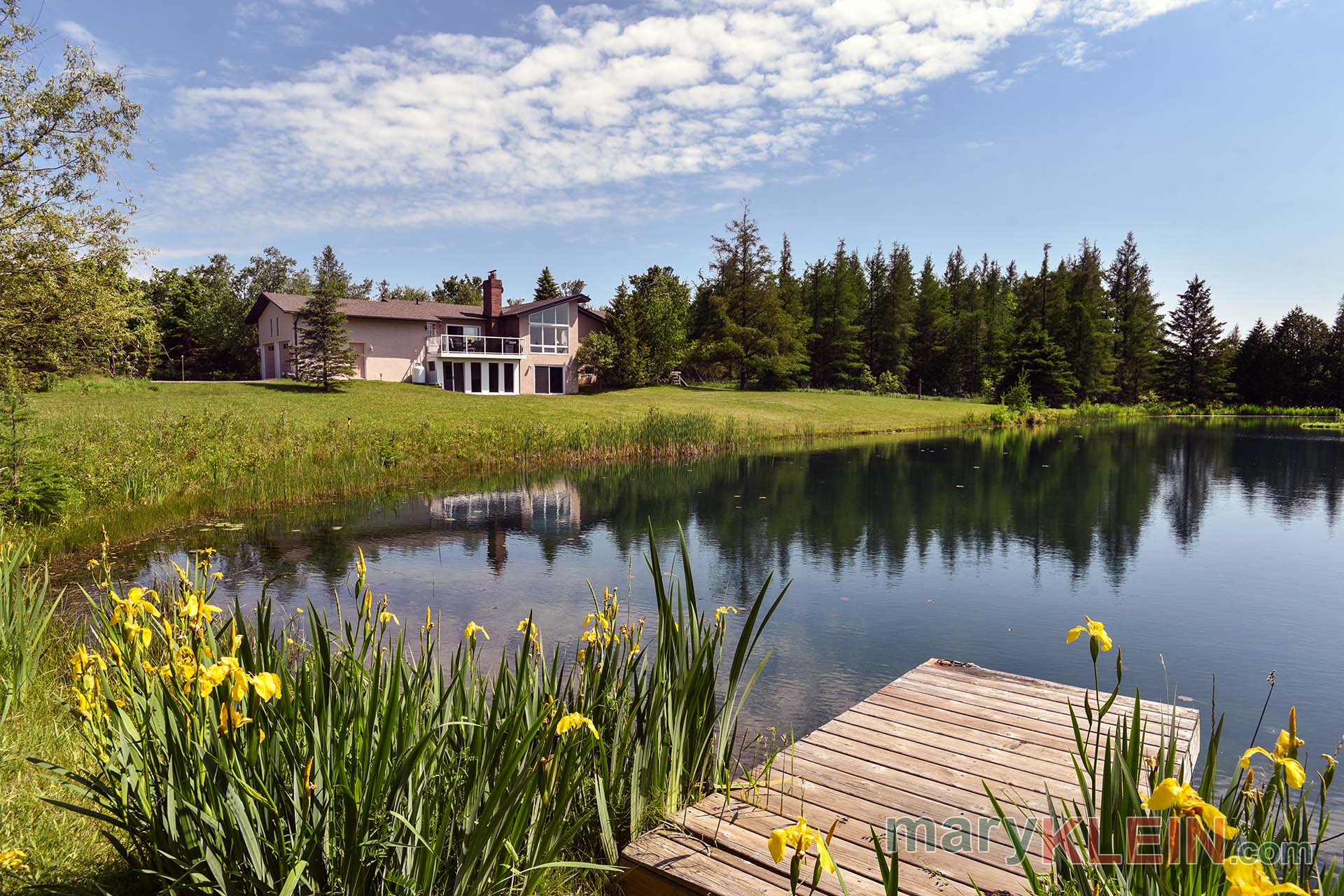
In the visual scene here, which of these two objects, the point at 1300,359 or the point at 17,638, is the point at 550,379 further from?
the point at 1300,359

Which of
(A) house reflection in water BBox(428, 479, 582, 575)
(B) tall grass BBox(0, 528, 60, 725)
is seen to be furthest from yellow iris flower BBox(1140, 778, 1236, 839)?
(A) house reflection in water BBox(428, 479, 582, 575)

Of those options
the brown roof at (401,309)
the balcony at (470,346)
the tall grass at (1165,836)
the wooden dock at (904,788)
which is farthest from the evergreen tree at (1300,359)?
the tall grass at (1165,836)

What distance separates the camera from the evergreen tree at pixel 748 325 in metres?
48.3

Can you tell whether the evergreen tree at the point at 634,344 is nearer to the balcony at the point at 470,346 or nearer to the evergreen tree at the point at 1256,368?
the balcony at the point at 470,346

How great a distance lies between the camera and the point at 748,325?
163 feet

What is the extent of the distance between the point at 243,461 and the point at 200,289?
43.8 m

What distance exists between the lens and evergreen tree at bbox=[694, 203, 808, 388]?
4834 centimetres

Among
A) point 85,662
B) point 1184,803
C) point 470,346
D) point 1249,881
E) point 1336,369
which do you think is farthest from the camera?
point 1336,369

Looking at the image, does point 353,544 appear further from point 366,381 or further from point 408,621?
point 366,381

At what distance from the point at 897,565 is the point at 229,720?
419 inches

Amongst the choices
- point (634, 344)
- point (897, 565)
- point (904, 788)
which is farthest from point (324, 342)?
point (904, 788)

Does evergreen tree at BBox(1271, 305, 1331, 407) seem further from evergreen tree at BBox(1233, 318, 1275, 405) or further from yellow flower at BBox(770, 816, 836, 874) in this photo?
yellow flower at BBox(770, 816, 836, 874)

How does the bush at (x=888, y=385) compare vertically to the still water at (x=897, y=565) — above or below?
above

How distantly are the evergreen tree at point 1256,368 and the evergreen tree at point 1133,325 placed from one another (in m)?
5.45
